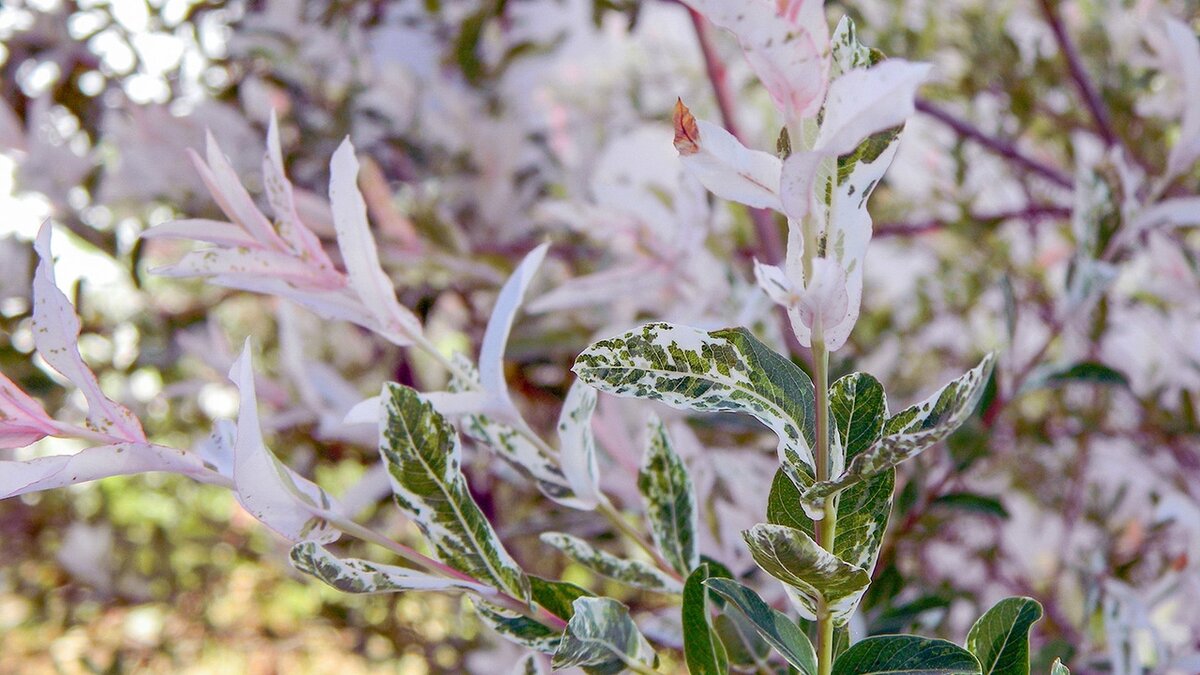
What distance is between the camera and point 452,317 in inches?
49.3

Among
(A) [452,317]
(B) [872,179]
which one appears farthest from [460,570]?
(A) [452,317]

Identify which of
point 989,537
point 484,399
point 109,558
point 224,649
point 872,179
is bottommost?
point 224,649

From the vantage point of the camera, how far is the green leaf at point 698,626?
301 mm

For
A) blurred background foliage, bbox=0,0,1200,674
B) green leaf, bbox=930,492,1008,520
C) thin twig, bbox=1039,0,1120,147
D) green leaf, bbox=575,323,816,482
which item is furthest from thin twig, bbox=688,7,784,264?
green leaf, bbox=575,323,816,482

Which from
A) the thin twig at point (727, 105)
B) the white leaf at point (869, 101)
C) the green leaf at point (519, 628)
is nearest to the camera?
the white leaf at point (869, 101)

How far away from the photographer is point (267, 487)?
30cm

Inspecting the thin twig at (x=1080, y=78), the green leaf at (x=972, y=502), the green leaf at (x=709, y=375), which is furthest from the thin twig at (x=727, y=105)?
the green leaf at (x=709, y=375)

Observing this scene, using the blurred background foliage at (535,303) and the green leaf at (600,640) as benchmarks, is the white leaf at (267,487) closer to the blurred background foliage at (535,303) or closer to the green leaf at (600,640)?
the green leaf at (600,640)

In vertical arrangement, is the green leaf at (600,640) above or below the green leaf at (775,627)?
below

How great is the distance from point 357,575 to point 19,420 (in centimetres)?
13

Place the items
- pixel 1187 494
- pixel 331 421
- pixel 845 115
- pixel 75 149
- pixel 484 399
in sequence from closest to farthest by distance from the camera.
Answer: pixel 845 115 → pixel 484 399 → pixel 331 421 → pixel 1187 494 → pixel 75 149

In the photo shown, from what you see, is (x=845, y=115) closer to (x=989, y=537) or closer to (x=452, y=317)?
(x=452, y=317)

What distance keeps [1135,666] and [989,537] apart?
3.13 ft

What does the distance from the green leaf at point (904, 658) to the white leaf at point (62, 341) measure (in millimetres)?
243
